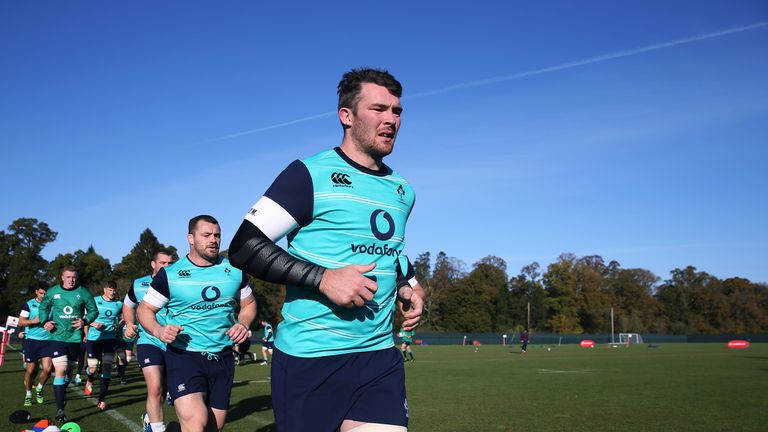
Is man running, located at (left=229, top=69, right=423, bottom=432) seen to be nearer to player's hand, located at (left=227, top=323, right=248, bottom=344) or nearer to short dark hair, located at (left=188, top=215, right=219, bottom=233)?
player's hand, located at (left=227, top=323, right=248, bottom=344)

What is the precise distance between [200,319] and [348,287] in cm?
446

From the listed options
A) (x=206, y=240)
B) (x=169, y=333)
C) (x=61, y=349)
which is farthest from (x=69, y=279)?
(x=169, y=333)

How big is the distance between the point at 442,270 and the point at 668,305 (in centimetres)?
4321

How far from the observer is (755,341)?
Result: 82438mm

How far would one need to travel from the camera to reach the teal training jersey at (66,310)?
12.4 m

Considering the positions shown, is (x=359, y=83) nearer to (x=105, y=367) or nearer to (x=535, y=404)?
(x=535, y=404)

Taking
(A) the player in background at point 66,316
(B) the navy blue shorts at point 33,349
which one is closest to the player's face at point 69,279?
(A) the player in background at point 66,316

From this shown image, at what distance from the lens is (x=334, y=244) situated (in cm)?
330

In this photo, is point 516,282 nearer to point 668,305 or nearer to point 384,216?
point 668,305

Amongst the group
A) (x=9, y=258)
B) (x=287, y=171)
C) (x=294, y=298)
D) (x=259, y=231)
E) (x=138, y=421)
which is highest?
(x=9, y=258)

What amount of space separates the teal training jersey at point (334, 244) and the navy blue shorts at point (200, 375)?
11.1ft

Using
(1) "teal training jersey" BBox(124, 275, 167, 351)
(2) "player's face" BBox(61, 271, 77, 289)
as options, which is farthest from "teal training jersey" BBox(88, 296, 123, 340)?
(1) "teal training jersey" BBox(124, 275, 167, 351)

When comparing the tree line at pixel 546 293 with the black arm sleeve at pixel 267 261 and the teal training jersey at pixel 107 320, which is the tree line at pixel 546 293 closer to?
the teal training jersey at pixel 107 320

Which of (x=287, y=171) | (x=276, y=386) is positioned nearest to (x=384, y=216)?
(x=287, y=171)
